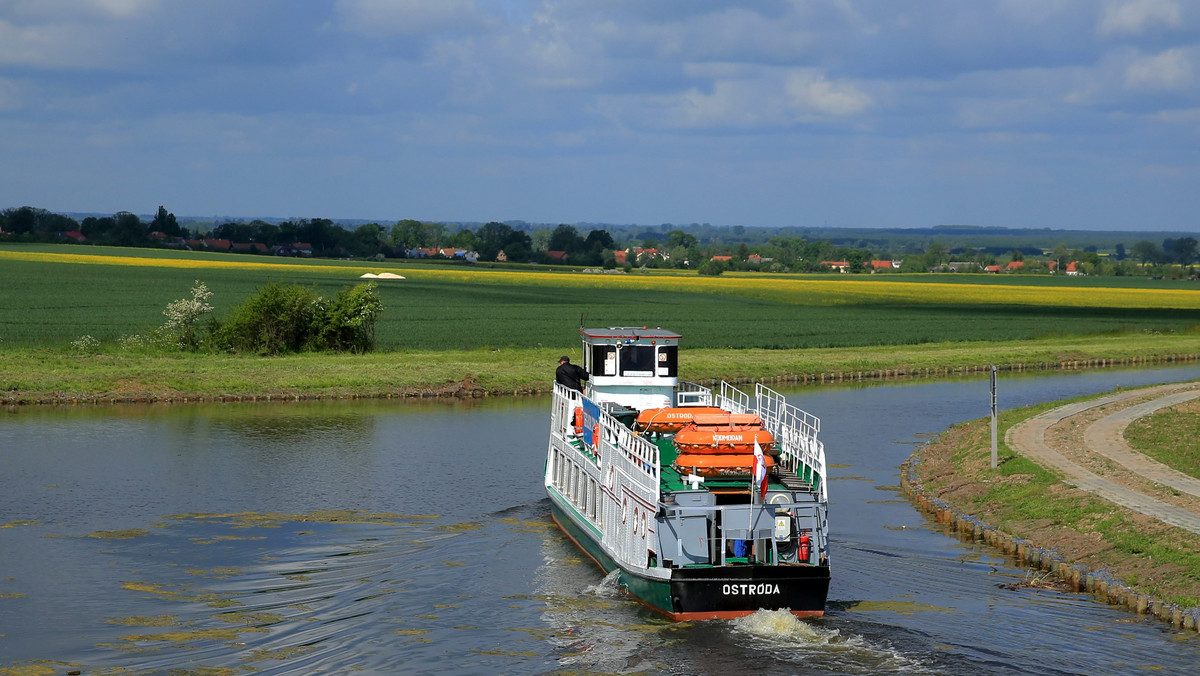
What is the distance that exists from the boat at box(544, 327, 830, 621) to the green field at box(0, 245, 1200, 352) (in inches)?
1690

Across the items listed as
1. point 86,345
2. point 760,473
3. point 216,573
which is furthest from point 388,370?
point 760,473

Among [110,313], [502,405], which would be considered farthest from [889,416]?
[110,313]

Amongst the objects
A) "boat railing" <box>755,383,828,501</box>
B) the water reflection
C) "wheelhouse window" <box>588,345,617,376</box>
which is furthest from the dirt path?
"wheelhouse window" <box>588,345,617,376</box>

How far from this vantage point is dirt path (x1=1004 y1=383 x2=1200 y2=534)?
3041 centimetres

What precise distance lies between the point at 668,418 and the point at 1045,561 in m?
9.07

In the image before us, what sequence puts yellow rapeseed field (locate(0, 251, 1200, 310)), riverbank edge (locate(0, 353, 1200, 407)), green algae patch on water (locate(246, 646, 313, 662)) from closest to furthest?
green algae patch on water (locate(246, 646, 313, 662))
riverbank edge (locate(0, 353, 1200, 407))
yellow rapeseed field (locate(0, 251, 1200, 310))

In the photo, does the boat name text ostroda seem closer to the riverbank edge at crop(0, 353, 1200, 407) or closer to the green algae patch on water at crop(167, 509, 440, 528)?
the green algae patch on water at crop(167, 509, 440, 528)

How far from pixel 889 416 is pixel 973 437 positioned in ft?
35.7

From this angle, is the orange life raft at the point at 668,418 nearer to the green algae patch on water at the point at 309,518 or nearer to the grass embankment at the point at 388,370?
the green algae patch on water at the point at 309,518

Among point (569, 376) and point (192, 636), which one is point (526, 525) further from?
point (192, 636)

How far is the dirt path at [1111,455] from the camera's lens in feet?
99.8

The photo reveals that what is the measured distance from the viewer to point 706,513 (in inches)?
958

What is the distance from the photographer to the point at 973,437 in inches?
1714

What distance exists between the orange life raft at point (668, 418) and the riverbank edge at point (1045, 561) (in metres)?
7.77
